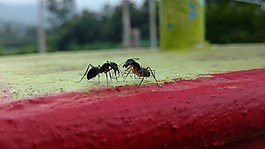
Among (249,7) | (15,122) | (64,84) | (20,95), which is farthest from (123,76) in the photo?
(249,7)

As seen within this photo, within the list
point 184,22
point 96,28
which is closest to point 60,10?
point 96,28

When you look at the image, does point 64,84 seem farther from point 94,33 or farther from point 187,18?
Result: point 94,33

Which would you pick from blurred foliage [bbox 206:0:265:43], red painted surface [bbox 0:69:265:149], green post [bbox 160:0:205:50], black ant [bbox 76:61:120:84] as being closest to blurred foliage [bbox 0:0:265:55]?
blurred foliage [bbox 206:0:265:43]

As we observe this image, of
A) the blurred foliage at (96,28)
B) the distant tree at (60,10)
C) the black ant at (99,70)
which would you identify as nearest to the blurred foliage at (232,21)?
the blurred foliage at (96,28)

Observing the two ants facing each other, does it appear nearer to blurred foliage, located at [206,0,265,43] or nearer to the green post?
the green post

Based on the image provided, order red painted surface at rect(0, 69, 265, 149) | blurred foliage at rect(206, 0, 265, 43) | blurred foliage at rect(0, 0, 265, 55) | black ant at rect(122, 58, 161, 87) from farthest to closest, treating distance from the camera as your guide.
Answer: blurred foliage at rect(0, 0, 265, 55), blurred foliage at rect(206, 0, 265, 43), black ant at rect(122, 58, 161, 87), red painted surface at rect(0, 69, 265, 149)

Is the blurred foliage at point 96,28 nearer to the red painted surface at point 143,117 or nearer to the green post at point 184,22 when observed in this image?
the green post at point 184,22
